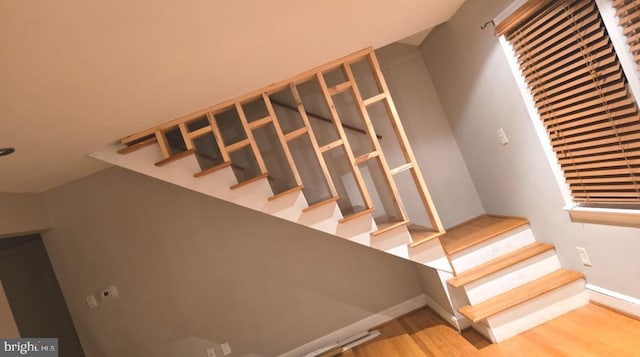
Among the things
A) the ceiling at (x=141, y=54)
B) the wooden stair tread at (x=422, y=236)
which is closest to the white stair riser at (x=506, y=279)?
the wooden stair tread at (x=422, y=236)

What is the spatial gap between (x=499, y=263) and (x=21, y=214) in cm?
397

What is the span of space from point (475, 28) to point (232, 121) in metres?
2.35

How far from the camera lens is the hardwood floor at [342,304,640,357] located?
2662 millimetres

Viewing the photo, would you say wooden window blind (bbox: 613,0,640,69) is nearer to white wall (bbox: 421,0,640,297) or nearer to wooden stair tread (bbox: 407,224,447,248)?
white wall (bbox: 421,0,640,297)

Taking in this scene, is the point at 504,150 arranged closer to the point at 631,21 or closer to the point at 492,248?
the point at 492,248

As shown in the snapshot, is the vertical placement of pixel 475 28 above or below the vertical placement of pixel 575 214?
above

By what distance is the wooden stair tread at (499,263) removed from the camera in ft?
11.1

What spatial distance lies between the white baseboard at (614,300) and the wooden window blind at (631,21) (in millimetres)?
1421

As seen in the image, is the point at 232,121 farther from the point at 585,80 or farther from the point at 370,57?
the point at 585,80

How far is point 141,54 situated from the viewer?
2.25 metres

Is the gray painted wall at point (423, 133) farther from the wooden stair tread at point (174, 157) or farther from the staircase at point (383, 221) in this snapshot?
the wooden stair tread at point (174, 157)

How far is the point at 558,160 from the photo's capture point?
3.00 meters

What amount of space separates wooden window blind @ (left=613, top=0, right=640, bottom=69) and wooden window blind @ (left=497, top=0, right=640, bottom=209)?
10 centimetres

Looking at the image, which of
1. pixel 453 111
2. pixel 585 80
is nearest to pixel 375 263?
pixel 453 111
